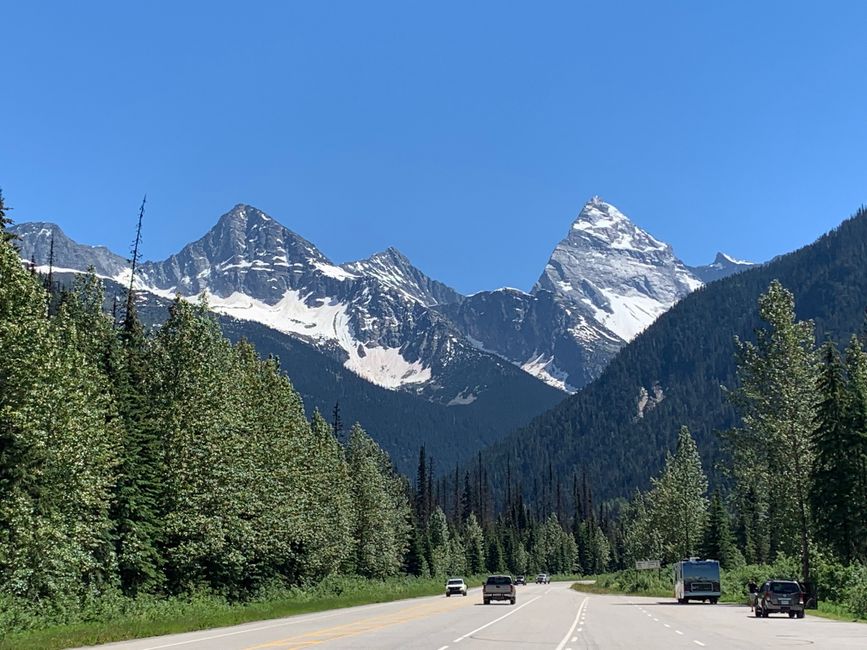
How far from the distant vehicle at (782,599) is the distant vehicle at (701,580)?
63.0 feet

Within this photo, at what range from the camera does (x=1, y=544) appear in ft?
107

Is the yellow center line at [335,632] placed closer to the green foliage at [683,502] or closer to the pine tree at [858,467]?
the pine tree at [858,467]

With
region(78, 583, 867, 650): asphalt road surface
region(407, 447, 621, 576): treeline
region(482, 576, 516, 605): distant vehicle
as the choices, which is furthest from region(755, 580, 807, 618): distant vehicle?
region(407, 447, 621, 576): treeline

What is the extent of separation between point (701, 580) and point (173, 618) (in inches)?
1503

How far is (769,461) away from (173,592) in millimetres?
37964

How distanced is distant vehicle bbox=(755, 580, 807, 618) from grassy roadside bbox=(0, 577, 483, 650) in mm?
23588

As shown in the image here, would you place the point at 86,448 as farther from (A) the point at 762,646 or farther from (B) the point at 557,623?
(A) the point at 762,646

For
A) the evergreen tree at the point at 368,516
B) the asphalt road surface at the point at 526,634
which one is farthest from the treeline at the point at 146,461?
the evergreen tree at the point at 368,516

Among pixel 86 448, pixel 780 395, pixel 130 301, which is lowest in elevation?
pixel 86 448

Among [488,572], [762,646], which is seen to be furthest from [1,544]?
[488,572]

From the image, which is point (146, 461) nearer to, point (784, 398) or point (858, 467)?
point (784, 398)

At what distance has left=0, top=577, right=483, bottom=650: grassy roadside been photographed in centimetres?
2795

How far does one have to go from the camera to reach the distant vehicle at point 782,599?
4266 centimetres

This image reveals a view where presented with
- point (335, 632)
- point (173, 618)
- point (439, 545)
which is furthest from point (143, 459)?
point (439, 545)
